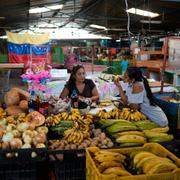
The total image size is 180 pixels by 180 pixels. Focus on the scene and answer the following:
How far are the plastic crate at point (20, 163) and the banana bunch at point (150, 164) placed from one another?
0.74 metres

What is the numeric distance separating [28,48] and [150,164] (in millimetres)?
9597

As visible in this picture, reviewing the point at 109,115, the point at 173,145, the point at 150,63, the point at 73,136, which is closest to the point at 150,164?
the point at 173,145

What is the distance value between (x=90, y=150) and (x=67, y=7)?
42.8 feet

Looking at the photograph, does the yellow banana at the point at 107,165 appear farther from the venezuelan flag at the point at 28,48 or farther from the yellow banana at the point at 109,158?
the venezuelan flag at the point at 28,48

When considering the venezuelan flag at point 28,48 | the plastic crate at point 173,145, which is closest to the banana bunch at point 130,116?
the plastic crate at point 173,145

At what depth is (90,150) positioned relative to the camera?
2.13m

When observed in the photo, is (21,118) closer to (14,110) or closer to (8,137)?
(14,110)

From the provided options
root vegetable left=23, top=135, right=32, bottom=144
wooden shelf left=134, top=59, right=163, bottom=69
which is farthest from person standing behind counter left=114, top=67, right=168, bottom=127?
wooden shelf left=134, top=59, right=163, bottom=69

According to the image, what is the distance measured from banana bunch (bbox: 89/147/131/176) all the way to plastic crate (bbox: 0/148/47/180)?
45 centimetres

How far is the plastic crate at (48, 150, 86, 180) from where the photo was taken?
2.28 metres

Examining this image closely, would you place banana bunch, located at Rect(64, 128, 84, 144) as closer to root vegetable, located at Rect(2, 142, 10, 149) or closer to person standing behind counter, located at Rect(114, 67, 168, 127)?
root vegetable, located at Rect(2, 142, 10, 149)

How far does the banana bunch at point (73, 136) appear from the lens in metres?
2.58

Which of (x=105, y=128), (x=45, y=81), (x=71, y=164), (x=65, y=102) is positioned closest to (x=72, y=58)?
(x=45, y=81)

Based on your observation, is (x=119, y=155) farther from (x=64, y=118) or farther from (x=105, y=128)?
(x=64, y=118)
